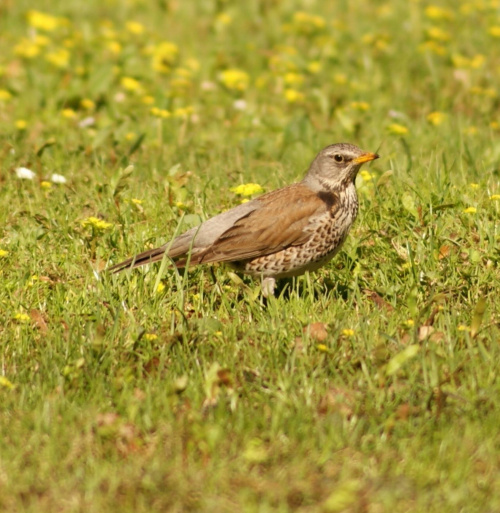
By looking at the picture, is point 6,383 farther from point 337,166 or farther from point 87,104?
point 87,104

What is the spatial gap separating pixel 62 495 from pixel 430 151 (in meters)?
5.68

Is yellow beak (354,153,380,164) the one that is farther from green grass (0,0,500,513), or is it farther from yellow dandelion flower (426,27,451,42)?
yellow dandelion flower (426,27,451,42)

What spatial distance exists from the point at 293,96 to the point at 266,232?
391cm

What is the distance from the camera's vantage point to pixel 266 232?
22.4 feet

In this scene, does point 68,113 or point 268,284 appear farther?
point 68,113

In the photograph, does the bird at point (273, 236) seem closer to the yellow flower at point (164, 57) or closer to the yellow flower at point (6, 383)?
the yellow flower at point (6, 383)

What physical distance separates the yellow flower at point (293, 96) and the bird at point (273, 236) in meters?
3.42

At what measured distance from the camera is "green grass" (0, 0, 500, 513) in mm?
4680

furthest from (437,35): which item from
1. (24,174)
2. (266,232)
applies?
(266,232)

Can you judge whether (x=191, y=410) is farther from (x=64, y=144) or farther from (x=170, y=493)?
(x=64, y=144)

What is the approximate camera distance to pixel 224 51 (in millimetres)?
12320

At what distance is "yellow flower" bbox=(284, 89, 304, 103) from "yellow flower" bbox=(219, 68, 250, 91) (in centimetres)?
50

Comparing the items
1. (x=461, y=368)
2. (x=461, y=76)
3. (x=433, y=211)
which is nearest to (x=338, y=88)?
(x=461, y=76)

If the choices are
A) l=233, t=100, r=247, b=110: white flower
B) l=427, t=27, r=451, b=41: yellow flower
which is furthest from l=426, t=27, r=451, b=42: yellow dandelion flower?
l=233, t=100, r=247, b=110: white flower
